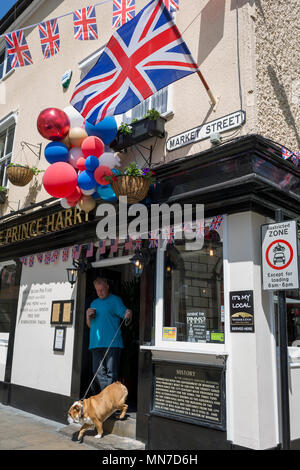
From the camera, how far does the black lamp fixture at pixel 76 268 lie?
721cm

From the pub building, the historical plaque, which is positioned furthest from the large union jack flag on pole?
the historical plaque

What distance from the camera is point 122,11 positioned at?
6711 mm

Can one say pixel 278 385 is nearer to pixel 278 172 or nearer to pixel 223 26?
pixel 278 172

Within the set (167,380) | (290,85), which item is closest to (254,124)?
(290,85)

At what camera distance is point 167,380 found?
5.40 metres

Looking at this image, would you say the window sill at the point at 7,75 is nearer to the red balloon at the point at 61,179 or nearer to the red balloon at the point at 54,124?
the red balloon at the point at 54,124

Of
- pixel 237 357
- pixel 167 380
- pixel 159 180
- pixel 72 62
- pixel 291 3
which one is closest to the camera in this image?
pixel 237 357

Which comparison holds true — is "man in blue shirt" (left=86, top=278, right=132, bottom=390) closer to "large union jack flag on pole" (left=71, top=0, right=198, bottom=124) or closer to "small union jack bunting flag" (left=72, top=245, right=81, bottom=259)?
"small union jack bunting flag" (left=72, top=245, right=81, bottom=259)

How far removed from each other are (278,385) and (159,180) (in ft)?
10.3

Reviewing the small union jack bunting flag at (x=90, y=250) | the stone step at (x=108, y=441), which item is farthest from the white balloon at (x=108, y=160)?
the stone step at (x=108, y=441)

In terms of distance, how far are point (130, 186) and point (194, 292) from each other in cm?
170

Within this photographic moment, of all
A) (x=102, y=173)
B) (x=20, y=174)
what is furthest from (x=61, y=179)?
(x=20, y=174)

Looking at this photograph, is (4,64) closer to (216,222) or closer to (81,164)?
(81,164)

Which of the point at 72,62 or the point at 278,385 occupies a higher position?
the point at 72,62
